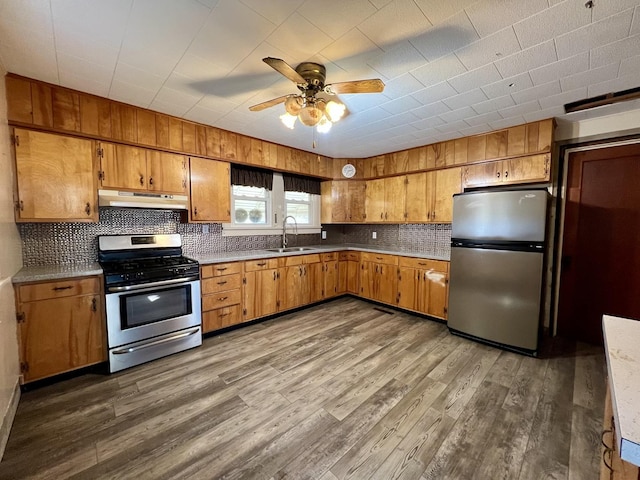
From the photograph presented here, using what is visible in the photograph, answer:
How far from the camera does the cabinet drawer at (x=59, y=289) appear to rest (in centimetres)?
207

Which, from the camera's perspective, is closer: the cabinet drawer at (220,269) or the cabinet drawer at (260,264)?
the cabinet drawer at (220,269)

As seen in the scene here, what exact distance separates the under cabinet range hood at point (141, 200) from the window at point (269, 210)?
841 mm

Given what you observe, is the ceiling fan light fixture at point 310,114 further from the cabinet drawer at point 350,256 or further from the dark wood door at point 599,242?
the dark wood door at point 599,242

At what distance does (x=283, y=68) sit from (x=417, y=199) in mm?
3005

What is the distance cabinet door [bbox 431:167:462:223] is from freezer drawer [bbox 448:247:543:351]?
68 centimetres

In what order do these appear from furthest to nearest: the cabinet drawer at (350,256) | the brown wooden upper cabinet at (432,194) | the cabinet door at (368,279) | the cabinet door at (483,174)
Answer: the cabinet drawer at (350,256), the cabinet door at (368,279), the brown wooden upper cabinet at (432,194), the cabinet door at (483,174)

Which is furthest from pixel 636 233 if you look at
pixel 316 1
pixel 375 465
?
pixel 316 1

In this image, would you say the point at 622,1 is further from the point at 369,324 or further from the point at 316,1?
the point at 369,324

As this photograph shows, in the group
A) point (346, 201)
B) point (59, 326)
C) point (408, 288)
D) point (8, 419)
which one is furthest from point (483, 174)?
point (8, 419)

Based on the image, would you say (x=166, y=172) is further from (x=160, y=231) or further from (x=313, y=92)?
(x=313, y=92)

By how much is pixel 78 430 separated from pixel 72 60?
2.58 metres

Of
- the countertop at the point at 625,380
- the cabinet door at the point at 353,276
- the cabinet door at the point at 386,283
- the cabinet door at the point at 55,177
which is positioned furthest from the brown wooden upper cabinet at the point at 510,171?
the cabinet door at the point at 55,177

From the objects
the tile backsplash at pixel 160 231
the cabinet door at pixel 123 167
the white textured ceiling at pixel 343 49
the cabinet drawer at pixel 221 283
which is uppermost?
the white textured ceiling at pixel 343 49

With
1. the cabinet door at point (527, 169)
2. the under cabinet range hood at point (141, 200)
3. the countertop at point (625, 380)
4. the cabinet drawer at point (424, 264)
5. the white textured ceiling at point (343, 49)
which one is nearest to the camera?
the countertop at point (625, 380)
